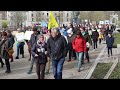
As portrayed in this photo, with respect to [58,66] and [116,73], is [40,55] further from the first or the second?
[116,73]

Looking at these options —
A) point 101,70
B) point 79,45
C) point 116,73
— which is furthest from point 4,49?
point 116,73

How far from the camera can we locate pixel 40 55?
8.60 metres

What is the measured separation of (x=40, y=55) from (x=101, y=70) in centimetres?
288

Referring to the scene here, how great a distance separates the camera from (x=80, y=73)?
1053 cm

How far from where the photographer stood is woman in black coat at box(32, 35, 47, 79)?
8523mm

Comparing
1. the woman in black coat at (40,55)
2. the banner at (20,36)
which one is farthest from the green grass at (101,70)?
the banner at (20,36)

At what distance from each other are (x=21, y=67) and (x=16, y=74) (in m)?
1.40

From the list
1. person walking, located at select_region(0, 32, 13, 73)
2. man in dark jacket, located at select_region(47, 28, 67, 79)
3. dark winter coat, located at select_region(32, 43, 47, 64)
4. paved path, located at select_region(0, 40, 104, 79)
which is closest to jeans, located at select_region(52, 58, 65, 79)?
man in dark jacket, located at select_region(47, 28, 67, 79)

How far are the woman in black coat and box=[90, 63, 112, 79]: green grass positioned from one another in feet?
5.98

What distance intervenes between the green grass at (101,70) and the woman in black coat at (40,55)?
1.82m

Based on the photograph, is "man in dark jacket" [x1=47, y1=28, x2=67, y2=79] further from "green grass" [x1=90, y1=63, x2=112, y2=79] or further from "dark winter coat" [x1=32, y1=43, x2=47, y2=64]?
"green grass" [x1=90, y1=63, x2=112, y2=79]

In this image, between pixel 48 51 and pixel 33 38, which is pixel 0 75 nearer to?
pixel 33 38

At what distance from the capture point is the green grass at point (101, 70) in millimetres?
9727
